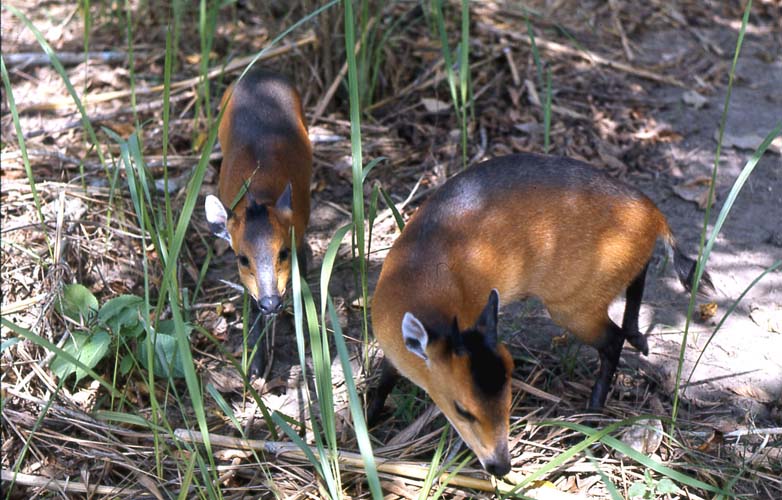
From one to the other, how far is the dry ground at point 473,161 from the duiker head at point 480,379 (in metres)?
0.46

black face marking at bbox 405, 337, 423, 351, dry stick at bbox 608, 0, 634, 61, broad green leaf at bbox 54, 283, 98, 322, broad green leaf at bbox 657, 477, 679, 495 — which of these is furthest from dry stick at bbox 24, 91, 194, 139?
broad green leaf at bbox 657, 477, 679, 495

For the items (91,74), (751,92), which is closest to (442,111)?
(751,92)

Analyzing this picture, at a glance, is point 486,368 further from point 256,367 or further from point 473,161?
point 473,161

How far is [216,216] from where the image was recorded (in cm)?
489

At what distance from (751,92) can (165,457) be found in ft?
18.4

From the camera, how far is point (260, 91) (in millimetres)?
6086

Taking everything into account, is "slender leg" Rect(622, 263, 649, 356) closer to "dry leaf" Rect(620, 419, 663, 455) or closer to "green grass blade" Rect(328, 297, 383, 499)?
"dry leaf" Rect(620, 419, 663, 455)

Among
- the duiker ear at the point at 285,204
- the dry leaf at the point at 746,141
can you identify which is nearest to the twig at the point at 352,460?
the duiker ear at the point at 285,204

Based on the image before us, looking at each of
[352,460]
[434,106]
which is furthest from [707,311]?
[434,106]

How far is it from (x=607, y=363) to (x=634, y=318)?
1.31ft

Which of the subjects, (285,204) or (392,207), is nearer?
(392,207)

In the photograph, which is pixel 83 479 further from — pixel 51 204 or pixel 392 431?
pixel 51 204

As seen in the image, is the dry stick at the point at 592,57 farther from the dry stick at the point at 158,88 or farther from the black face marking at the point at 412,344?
the black face marking at the point at 412,344

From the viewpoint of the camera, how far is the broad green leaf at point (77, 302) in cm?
453
